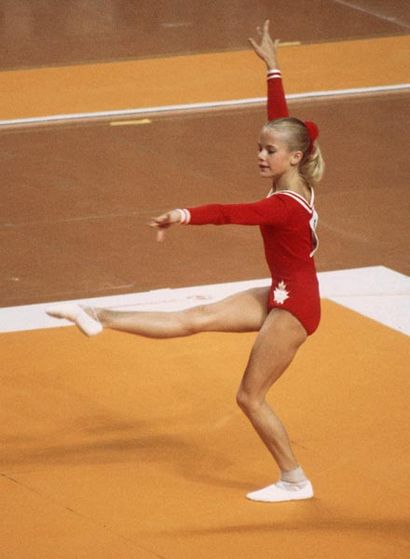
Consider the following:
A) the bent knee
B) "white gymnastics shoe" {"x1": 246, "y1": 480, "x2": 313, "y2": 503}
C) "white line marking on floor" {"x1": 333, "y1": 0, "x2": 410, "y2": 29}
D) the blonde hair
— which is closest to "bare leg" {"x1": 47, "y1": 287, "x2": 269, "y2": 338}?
the bent knee

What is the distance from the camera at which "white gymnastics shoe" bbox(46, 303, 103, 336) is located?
19.9 ft

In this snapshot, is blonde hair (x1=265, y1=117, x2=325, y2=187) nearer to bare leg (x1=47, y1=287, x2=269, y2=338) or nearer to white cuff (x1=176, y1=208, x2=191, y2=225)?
bare leg (x1=47, y1=287, x2=269, y2=338)

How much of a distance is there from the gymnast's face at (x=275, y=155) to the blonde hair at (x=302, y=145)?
0.02m

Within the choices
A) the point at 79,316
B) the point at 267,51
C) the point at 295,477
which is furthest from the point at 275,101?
the point at 295,477

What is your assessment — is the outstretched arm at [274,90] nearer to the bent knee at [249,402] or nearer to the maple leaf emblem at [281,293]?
the maple leaf emblem at [281,293]

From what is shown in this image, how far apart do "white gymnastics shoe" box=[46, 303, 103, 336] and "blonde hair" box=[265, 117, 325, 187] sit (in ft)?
3.41

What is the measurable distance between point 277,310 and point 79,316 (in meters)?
0.81

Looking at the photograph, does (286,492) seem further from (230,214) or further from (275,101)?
(275,101)

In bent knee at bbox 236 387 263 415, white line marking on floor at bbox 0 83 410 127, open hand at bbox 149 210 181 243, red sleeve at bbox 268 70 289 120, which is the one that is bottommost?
bent knee at bbox 236 387 263 415

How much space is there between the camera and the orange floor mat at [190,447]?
602cm

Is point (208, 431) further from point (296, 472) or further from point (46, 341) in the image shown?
point (46, 341)

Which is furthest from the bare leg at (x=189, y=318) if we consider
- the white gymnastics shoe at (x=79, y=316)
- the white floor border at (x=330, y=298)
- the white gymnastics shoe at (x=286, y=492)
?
the white floor border at (x=330, y=298)

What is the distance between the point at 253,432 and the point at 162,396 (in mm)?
604

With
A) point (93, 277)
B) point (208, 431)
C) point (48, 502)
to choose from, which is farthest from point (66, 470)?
point (93, 277)
